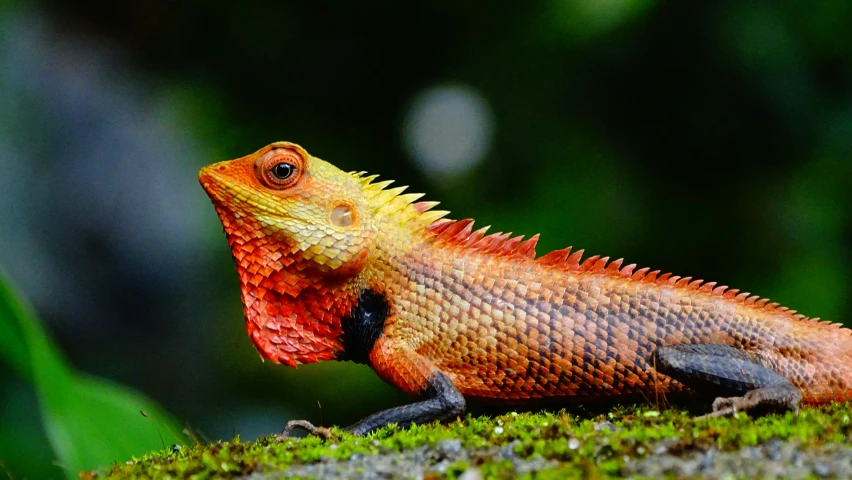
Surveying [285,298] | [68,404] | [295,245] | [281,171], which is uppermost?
[281,171]

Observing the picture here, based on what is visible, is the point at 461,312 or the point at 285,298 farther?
the point at 285,298

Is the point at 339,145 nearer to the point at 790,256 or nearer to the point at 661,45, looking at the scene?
the point at 661,45

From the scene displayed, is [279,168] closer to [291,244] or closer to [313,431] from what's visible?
[291,244]

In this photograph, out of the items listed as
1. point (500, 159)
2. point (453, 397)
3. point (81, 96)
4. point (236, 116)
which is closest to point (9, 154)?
point (81, 96)

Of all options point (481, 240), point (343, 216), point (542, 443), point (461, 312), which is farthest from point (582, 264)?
point (542, 443)

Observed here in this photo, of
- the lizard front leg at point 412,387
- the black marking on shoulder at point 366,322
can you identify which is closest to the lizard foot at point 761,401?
the lizard front leg at point 412,387

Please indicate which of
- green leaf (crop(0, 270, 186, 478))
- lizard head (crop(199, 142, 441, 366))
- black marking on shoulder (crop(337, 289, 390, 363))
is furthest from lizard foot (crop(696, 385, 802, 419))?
green leaf (crop(0, 270, 186, 478))
